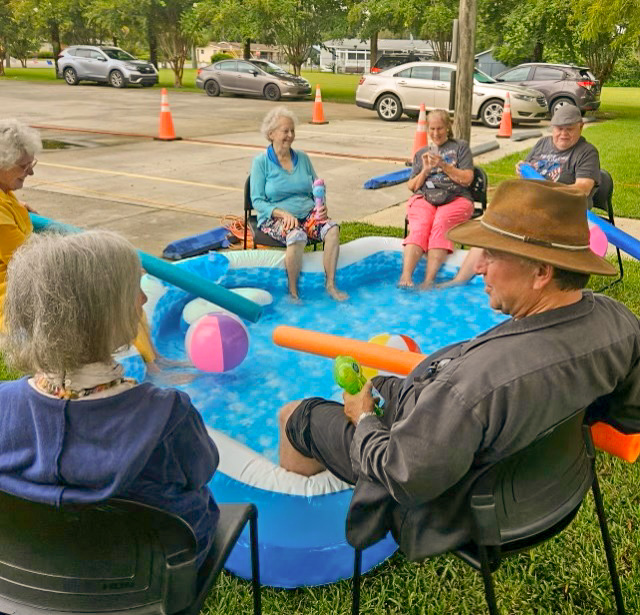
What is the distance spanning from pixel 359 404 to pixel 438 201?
3746mm

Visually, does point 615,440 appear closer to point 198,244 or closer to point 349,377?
point 349,377

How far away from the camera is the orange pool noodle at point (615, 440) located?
2473 millimetres

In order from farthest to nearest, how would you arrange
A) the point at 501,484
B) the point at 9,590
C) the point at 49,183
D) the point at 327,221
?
1. the point at 49,183
2. the point at 327,221
3. the point at 501,484
4. the point at 9,590

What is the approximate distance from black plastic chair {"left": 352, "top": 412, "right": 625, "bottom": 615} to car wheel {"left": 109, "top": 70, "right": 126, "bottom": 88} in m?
27.0

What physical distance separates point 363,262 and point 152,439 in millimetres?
4409

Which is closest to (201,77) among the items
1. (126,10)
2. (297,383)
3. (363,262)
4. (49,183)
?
(126,10)

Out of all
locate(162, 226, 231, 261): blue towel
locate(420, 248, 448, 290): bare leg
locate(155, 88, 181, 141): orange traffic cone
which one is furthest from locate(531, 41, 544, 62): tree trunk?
locate(420, 248, 448, 290): bare leg

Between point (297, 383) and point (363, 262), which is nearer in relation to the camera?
point (297, 383)

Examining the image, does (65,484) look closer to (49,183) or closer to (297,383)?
(297,383)

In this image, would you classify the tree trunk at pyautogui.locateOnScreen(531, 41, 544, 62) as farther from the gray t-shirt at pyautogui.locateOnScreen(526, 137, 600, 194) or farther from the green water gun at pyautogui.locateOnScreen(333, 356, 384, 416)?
the green water gun at pyautogui.locateOnScreen(333, 356, 384, 416)

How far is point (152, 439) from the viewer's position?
1510 millimetres

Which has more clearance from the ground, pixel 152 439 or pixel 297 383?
pixel 152 439

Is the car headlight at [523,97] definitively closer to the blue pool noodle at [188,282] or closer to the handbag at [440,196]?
the handbag at [440,196]

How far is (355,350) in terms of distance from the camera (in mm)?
2953
